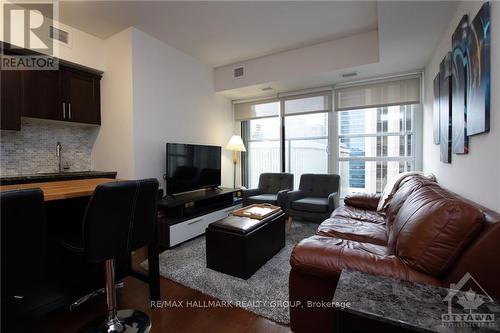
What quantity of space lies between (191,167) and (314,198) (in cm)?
203

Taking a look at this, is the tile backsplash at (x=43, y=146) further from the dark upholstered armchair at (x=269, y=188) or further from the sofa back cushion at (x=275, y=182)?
the sofa back cushion at (x=275, y=182)

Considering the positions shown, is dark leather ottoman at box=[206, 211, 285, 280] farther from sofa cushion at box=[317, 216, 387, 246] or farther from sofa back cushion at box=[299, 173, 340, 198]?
sofa back cushion at box=[299, 173, 340, 198]

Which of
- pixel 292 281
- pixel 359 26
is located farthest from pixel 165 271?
pixel 359 26

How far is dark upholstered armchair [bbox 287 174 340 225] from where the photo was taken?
320 cm

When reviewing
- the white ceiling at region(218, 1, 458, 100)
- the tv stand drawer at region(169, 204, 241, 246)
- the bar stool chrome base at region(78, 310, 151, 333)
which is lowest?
the bar stool chrome base at region(78, 310, 151, 333)

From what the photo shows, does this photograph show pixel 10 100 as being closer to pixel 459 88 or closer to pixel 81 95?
pixel 81 95

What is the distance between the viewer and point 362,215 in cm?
250

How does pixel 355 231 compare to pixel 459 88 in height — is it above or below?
below

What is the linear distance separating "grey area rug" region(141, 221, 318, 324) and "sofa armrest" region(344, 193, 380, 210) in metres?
1.02

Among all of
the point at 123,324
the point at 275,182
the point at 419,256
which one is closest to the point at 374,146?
the point at 275,182

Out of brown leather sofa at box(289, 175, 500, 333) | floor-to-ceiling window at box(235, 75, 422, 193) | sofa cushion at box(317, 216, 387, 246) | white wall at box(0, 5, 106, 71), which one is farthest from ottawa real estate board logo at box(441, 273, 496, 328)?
white wall at box(0, 5, 106, 71)

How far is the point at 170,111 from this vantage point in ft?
11.3

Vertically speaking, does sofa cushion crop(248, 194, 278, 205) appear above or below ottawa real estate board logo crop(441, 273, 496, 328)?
below

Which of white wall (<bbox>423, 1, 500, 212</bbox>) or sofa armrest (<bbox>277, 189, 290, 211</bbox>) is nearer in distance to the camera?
white wall (<bbox>423, 1, 500, 212</bbox>)
